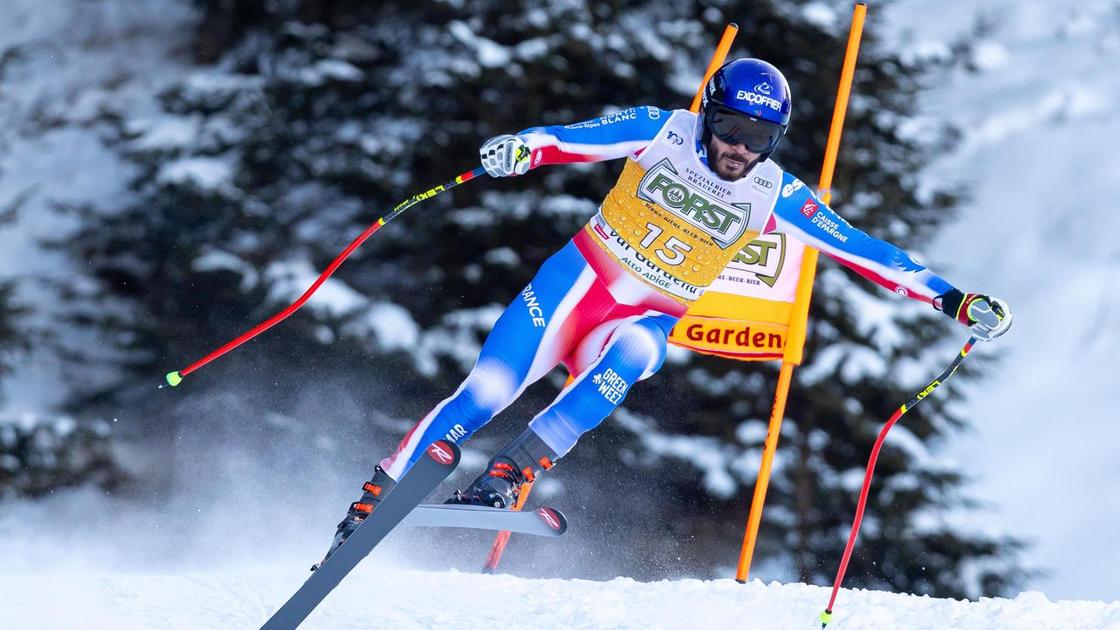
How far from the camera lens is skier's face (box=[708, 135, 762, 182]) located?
3.55 meters

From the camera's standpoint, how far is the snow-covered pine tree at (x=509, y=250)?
8.43 metres

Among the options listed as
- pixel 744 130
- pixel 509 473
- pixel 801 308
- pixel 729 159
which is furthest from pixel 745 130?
pixel 801 308

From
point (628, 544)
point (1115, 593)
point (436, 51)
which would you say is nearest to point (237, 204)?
point (436, 51)

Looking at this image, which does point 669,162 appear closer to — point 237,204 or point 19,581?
point 19,581

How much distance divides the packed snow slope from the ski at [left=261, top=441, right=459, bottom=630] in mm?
568

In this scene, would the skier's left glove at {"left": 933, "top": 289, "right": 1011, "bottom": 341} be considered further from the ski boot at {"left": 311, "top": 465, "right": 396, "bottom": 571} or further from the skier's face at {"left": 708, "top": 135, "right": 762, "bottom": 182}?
the ski boot at {"left": 311, "top": 465, "right": 396, "bottom": 571}

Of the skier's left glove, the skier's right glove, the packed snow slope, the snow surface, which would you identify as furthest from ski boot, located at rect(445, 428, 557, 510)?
the snow surface

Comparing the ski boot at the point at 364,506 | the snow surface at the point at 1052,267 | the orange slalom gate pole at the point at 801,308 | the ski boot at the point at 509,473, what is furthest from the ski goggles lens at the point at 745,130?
the snow surface at the point at 1052,267

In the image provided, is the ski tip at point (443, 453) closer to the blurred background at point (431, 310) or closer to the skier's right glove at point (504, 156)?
the skier's right glove at point (504, 156)

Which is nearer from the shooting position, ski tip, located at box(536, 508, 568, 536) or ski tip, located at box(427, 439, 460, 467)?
ski tip, located at box(427, 439, 460, 467)

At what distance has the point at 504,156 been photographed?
3.43 metres

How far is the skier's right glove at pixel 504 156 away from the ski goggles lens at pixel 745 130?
0.60 meters

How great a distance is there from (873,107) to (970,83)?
5151 mm

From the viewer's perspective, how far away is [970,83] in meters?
13.5
